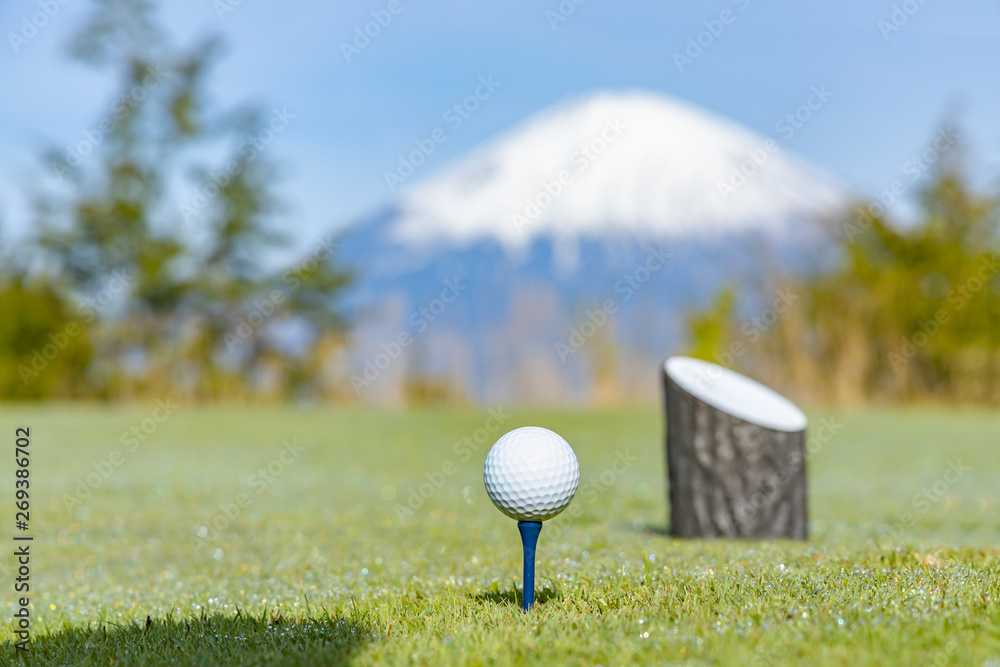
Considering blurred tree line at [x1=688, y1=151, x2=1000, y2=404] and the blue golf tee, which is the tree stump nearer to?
the blue golf tee

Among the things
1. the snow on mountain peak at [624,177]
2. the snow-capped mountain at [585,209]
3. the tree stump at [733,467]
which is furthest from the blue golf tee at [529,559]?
the snow on mountain peak at [624,177]

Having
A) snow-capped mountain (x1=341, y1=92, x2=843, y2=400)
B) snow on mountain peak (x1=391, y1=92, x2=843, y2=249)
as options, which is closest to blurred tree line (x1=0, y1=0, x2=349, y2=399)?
snow-capped mountain (x1=341, y1=92, x2=843, y2=400)

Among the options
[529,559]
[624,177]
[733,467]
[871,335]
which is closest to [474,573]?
[529,559]

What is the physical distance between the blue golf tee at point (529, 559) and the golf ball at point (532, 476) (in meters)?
0.04

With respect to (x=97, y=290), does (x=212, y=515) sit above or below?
below

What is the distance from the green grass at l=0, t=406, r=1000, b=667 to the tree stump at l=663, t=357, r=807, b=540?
31 centimetres

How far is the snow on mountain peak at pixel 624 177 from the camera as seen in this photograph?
65375mm

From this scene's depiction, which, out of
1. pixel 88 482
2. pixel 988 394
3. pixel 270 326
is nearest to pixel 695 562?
pixel 88 482

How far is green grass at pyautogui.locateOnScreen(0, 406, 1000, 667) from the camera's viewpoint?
8.54 feet

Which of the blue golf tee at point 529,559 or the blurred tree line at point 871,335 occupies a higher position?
the blurred tree line at point 871,335

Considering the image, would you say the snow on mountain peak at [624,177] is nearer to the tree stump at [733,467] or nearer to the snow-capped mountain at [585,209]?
the snow-capped mountain at [585,209]

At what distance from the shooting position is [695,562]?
3729mm

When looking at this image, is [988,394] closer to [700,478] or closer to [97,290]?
[700,478]

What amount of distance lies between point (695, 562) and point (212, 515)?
418 centimetres
